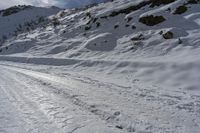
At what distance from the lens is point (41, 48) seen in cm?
2731

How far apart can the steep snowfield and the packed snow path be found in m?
0.02

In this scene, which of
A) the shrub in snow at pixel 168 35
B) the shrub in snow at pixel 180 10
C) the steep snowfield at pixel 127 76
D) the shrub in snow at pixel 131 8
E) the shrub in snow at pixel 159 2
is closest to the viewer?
the steep snowfield at pixel 127 76

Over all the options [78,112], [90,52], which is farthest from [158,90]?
[90,52]

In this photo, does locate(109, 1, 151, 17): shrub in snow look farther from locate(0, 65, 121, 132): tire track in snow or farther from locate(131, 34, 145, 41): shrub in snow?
locate(0, 65, 121, 132): tire track in snow

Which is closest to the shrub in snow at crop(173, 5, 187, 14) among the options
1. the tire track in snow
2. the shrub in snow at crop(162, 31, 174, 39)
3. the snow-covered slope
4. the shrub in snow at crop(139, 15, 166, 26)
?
the shrub in snow at crop(139, 15, 166, 26)

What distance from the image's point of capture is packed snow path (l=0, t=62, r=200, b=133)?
629 centimetres

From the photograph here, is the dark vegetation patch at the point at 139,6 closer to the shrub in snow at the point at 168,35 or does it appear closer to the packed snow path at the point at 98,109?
the shrub in snow at the point at 168,35

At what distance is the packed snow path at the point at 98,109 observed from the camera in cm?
629

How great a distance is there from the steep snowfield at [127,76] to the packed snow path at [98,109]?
2 centimetres

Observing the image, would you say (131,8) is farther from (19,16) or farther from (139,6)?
(19,16)

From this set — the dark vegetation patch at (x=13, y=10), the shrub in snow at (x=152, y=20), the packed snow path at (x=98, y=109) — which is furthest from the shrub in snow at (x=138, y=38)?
the dark vegetation patch at (x=13, y=10)

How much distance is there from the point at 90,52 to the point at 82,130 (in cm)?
1300

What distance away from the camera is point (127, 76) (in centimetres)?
1253

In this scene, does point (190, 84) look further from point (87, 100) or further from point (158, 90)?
point (87, 100)
